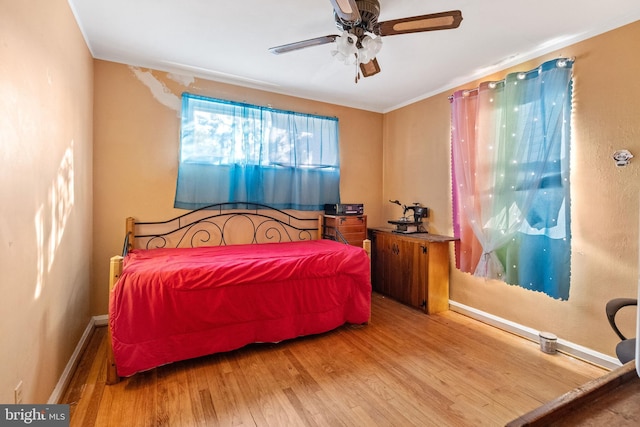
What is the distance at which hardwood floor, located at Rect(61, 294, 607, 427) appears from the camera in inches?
63.4

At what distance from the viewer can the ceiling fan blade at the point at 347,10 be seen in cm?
141

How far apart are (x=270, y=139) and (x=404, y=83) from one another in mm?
1604

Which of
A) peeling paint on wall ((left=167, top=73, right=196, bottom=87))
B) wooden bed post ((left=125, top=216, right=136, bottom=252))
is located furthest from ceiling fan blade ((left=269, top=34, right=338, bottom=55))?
wooden bed post ((left=125, top=216, right=136, bottom=252))

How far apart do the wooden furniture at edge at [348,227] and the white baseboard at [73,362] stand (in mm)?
2410

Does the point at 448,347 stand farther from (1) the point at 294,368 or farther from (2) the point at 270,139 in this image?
(2) the point at 270,139

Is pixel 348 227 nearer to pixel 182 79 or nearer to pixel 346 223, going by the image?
pixel 346 223

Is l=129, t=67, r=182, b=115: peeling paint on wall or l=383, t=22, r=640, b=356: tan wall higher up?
l=129, t=67, r=182, b=115: peeling paint on wall

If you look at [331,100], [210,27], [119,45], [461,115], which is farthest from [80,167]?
[461,115]

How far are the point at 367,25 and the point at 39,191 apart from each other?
6.50 ft

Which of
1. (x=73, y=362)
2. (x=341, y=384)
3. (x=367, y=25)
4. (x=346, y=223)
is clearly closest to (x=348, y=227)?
(x=346, y=223)

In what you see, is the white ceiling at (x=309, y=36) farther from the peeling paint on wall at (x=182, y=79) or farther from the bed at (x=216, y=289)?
the bed at (x=216, y=289)

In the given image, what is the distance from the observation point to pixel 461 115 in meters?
3.08

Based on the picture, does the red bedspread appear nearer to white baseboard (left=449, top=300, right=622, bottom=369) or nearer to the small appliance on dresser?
the small appliance on dresser

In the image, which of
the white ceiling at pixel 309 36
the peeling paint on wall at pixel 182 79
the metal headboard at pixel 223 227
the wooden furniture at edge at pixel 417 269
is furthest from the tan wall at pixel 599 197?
the peeling paint on wall at pixel 182 79
